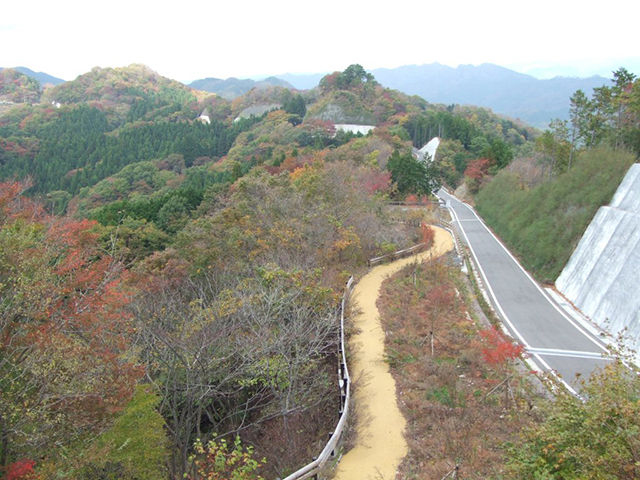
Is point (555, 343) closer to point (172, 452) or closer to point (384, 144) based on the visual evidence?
point (172, 452)

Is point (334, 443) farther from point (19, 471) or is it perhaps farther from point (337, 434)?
point (19, 471)

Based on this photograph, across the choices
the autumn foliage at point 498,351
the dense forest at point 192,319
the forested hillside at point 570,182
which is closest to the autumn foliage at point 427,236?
the dense forest at point 192,319

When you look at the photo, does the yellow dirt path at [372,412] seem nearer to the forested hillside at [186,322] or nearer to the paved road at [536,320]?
the forested hillside at [186,322]


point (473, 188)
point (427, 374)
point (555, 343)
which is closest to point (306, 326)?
point (427, 374)

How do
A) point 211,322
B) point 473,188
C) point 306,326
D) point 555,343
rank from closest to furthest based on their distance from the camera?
point 211,322, point 306,326, point 555,343, point 473,188

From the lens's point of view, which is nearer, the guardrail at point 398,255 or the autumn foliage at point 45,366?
the autumn foliage at point 45,366
